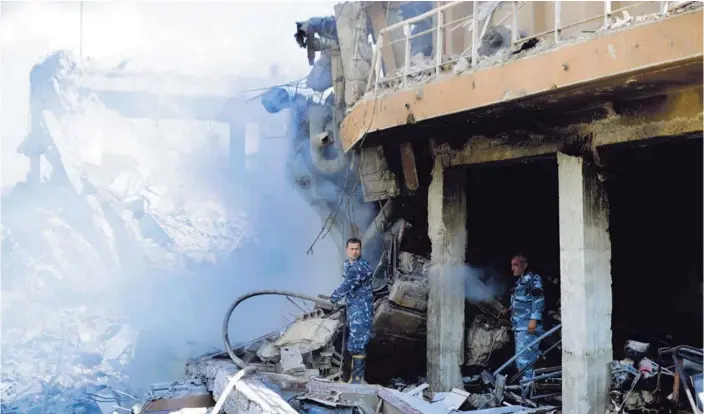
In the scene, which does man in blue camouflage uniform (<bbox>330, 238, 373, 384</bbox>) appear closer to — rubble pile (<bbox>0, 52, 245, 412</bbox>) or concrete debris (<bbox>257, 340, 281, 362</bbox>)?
concrete debris (<bbox>257, 340, 281, 362</bbox>)

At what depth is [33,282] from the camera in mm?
19750

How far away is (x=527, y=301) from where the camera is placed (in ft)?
27.5

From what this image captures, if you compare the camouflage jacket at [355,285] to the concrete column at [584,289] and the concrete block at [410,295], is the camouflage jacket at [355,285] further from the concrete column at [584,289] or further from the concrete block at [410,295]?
the concrete column at [584,289]

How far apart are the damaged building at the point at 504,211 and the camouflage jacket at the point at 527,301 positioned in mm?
376

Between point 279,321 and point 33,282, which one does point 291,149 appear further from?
point 33,282

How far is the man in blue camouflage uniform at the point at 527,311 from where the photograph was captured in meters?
8.23

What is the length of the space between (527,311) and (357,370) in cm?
242

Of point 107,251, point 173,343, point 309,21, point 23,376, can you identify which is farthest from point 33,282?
point 309,21

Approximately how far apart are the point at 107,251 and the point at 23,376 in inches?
323

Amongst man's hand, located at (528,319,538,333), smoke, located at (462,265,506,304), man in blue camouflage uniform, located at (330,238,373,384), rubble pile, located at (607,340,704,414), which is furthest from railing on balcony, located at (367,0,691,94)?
rubble pile, located at (607,340,704,414)

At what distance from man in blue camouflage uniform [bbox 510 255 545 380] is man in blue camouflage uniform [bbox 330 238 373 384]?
2.00 m

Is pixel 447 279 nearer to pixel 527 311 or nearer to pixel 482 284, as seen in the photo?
pixel 482 284

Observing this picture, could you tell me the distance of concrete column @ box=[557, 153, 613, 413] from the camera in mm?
6785

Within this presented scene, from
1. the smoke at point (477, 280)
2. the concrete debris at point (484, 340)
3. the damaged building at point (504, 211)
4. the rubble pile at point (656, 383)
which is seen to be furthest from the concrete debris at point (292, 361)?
the rubble pile at point (656, 383)
